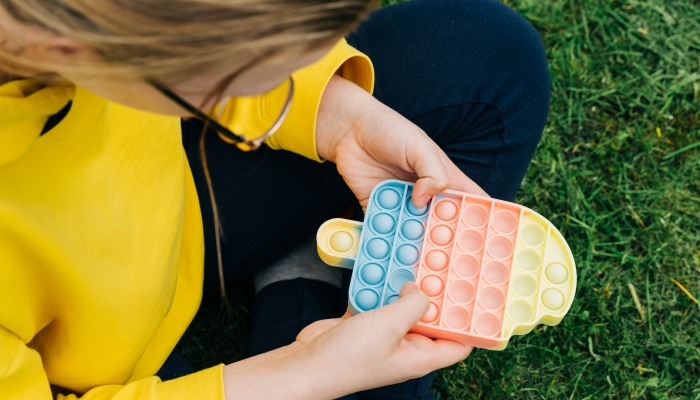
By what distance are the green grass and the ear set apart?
0.83 m

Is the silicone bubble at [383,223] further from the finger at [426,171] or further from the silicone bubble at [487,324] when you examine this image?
the silicone bubble at [487,324]

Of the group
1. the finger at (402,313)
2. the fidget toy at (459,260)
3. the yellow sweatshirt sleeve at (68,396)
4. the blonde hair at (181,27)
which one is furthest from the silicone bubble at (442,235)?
the blonde hair at (181,27)

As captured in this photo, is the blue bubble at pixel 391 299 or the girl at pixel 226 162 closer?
the girl at pixel 226 162

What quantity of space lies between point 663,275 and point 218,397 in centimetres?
93

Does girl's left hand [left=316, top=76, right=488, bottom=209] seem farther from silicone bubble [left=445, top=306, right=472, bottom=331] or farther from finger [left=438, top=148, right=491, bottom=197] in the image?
silicone bubble [left=445, top=306, right=472, bottom=331]

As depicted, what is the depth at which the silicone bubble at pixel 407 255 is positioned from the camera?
83cm

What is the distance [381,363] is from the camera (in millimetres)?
755

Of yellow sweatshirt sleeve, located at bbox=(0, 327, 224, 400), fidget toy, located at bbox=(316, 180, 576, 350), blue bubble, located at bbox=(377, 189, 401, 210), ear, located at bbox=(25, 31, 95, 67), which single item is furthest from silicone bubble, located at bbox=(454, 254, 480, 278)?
ear, located at bbox=(25, 31, 95, 67)

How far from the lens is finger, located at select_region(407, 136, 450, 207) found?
31.8 inches

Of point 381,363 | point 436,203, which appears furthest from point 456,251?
point 381,363

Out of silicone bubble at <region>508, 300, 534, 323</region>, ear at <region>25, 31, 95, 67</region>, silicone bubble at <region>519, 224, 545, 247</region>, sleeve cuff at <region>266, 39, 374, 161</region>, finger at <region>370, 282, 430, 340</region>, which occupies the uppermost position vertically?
→ ear at <region>25, 31, 95, 67</region>

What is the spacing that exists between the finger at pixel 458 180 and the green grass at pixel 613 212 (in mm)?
451

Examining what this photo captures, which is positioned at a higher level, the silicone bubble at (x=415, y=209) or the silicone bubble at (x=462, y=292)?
the silicone bubble at (x=415, y=209)

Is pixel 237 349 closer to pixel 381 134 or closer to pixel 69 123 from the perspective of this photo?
pixel 381 134
